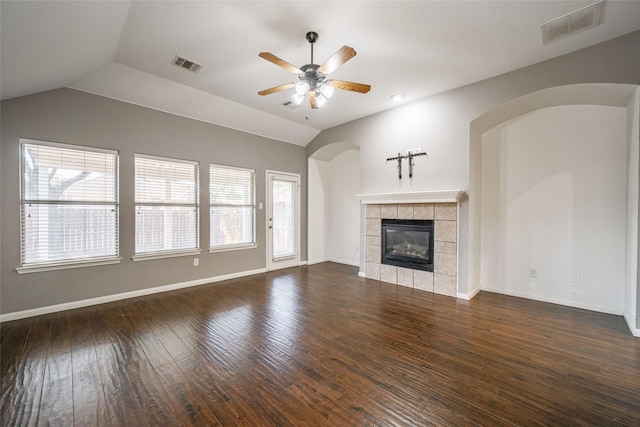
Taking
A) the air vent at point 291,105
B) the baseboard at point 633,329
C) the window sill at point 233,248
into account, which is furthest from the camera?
the window sill at point 233,248

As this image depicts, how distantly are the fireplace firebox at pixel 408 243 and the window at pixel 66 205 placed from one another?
434cm

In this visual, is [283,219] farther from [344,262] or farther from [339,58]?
[339,58]

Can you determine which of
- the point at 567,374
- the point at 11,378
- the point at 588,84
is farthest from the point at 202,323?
the point at 588,84

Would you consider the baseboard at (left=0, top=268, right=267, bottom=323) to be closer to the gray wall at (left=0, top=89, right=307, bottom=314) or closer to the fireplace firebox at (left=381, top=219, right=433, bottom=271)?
the gray wall at (left=0, top=89, right=307, bottom=314)

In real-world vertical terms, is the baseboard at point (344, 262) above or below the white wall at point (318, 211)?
below

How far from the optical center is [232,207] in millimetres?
5020

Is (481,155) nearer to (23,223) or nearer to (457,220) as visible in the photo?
(457,220)

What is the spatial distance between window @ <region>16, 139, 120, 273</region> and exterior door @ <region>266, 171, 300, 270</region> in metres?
2.67

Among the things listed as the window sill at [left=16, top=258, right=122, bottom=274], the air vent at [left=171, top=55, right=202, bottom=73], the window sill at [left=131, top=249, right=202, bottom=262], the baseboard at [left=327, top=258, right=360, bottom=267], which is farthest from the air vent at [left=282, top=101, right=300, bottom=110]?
the baseboard at [left=327, top=258, right=360, bottom=267]

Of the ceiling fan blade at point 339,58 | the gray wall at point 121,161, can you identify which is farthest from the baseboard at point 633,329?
the gray wall at point 121,161

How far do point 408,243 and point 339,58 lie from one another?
3.18 meters

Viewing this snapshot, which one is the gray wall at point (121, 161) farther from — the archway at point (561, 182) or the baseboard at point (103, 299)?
the archway at point (561, 182)

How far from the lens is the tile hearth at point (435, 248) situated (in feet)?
12.8

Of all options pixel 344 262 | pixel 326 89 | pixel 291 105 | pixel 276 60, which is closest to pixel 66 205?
pixel 276 60
